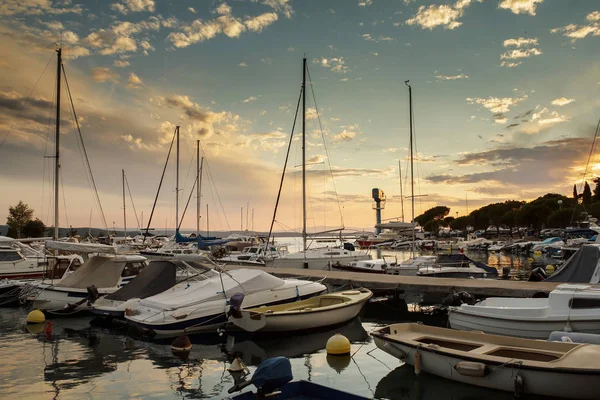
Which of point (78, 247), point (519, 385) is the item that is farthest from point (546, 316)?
point (78, 247)

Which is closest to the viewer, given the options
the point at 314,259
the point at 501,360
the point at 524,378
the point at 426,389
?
the point at 524,378

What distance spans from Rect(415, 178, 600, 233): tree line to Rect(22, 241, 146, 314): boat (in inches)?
2400

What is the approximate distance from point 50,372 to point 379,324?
37.9 feet

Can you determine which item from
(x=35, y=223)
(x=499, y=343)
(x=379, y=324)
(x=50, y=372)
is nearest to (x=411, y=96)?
(x=379, y=324)

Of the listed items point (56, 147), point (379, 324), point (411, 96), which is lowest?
point (379, 324)

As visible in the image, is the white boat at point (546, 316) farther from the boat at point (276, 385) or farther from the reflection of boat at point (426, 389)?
the boat at point (276, 385)

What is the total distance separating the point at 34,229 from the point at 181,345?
66.5 metres

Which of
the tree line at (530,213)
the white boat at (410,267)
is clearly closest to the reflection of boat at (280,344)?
the white boat at (410,267)

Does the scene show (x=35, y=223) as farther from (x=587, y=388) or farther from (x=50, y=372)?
(x=587, y=388)

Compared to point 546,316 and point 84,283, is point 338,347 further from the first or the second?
point 84,283

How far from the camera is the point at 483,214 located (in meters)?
116

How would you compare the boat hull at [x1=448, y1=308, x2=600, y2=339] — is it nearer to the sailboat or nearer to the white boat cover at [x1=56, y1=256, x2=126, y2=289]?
the white boat cover at [x1=56, y1=256, x2=126, y2=289]

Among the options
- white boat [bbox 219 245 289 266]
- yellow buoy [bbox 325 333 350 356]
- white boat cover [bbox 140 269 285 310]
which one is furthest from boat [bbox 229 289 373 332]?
white boat [bbox 219 245 289 266]

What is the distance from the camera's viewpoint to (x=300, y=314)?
49.2 feet
